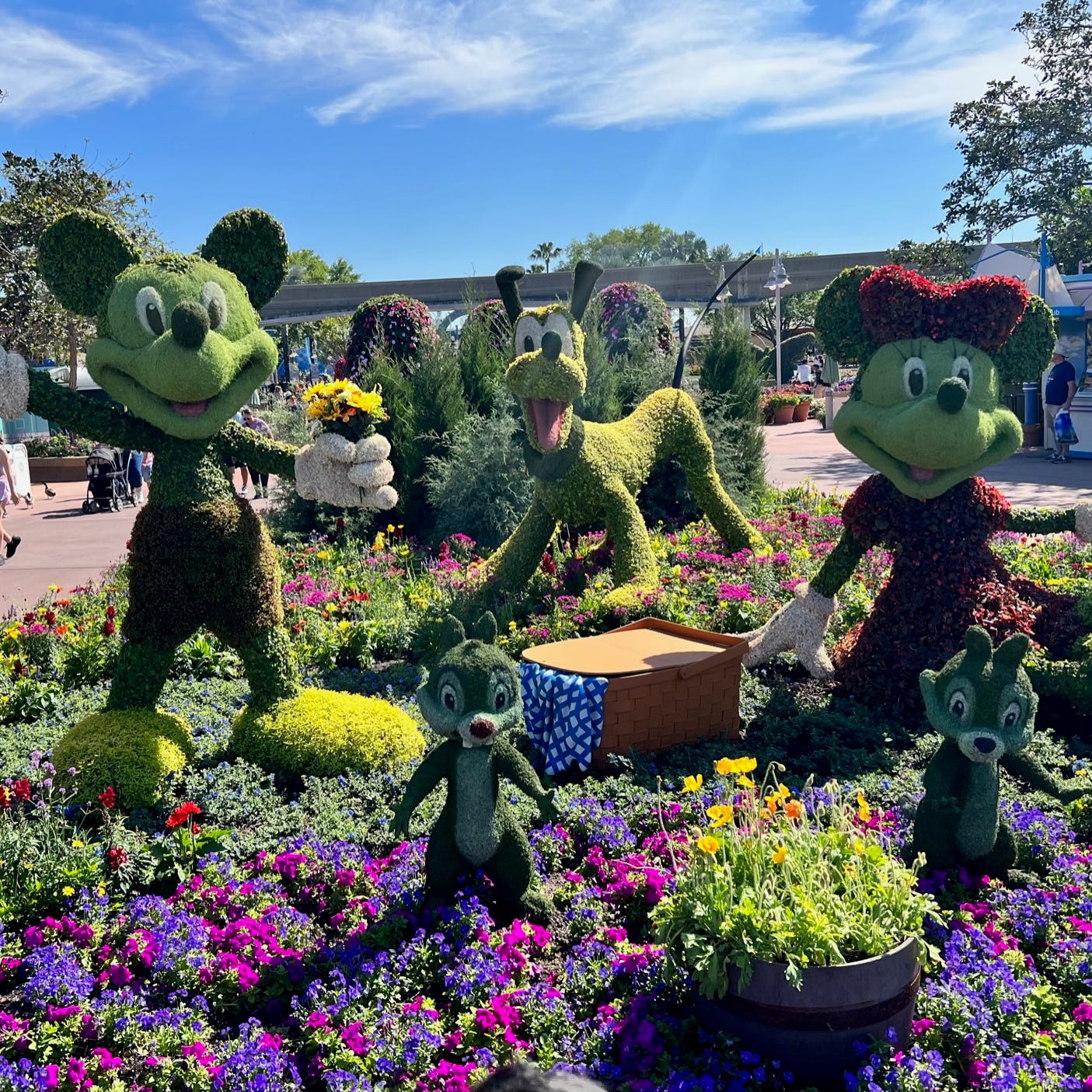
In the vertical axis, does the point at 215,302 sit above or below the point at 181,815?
above

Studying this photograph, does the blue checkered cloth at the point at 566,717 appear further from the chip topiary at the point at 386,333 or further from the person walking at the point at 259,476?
the person walking at the point at 259,476

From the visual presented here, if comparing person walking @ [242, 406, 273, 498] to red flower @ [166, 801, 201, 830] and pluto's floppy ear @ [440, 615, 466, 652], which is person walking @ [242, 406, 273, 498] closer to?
red flower @ [166, 801, 201, 830]

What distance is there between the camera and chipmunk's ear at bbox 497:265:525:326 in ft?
21.1

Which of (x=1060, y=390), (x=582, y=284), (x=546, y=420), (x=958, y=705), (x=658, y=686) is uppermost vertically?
(x=582, y=284)

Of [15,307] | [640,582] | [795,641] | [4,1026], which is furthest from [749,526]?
[15,307]

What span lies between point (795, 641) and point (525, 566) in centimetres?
195

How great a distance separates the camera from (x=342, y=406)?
4.49 m

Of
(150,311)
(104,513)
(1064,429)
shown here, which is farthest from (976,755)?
(104,513)

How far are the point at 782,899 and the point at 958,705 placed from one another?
1004 mm

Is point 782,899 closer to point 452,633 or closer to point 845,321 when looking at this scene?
point 452,633

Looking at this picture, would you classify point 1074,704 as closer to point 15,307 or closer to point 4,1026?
point 4,1026

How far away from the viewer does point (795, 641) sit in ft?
16.7

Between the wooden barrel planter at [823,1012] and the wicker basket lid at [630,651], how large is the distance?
1.97 m

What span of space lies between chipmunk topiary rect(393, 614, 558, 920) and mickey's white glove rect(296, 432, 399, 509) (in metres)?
1.43
